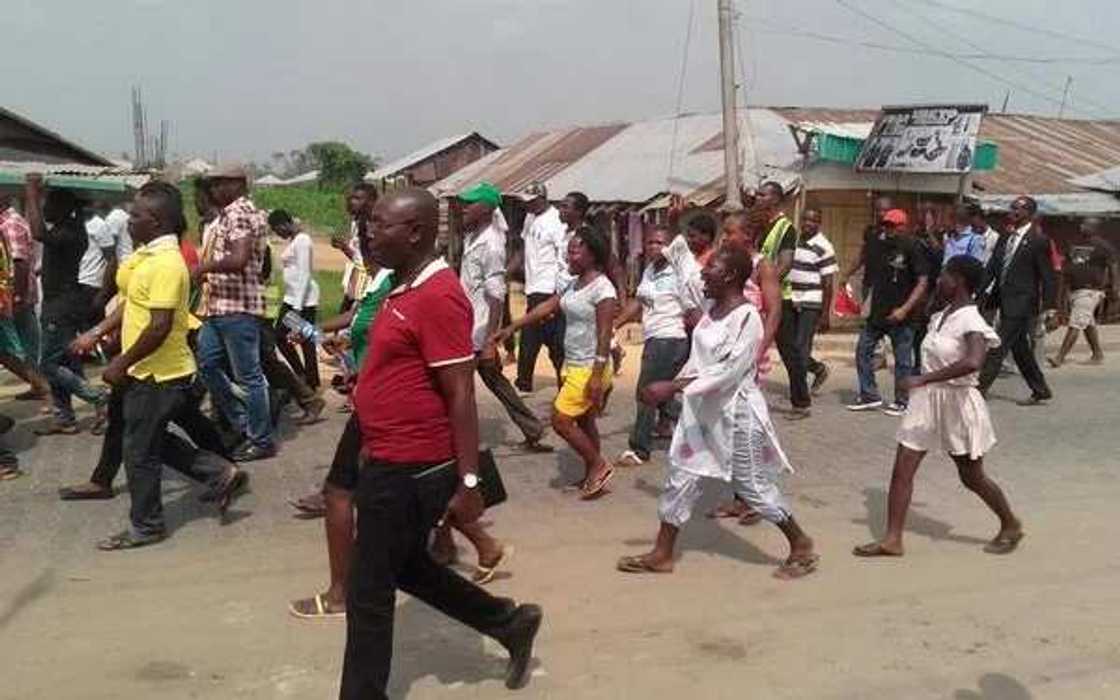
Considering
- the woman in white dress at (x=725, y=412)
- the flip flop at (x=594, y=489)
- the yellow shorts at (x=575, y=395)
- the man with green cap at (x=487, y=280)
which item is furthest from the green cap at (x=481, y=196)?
the woman in white dress at (x=725, y=412)

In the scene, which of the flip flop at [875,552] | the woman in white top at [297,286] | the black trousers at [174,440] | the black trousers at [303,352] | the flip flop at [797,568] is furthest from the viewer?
the woman in white top at [297,286]

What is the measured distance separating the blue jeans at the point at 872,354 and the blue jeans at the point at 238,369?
470 centimetres

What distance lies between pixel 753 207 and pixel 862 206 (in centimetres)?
672

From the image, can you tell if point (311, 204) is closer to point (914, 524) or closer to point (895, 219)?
point (895, 219)

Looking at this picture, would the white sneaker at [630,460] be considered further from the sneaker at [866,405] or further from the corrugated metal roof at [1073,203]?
the corrugated metal roof at [1073,203]

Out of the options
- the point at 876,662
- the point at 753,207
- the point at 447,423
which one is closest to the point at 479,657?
the point at 447,423

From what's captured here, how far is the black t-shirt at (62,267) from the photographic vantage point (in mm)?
7164

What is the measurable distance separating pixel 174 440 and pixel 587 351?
223 cm

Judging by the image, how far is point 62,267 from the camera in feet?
23.7

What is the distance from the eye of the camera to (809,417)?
8.24 meters

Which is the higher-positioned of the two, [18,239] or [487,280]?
[487,280]

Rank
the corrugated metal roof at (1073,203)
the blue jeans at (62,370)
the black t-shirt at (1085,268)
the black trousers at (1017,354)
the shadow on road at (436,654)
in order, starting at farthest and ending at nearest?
the corrugated metal roof at (1073,203), the black t-shirt at (1085,268), the black trousers at (1017,354), the blue jeans at (62,370), the shadow on road at (436,654)

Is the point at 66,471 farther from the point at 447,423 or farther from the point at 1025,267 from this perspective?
the point at 1025,267

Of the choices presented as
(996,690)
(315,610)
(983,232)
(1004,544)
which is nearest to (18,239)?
(315,610)
